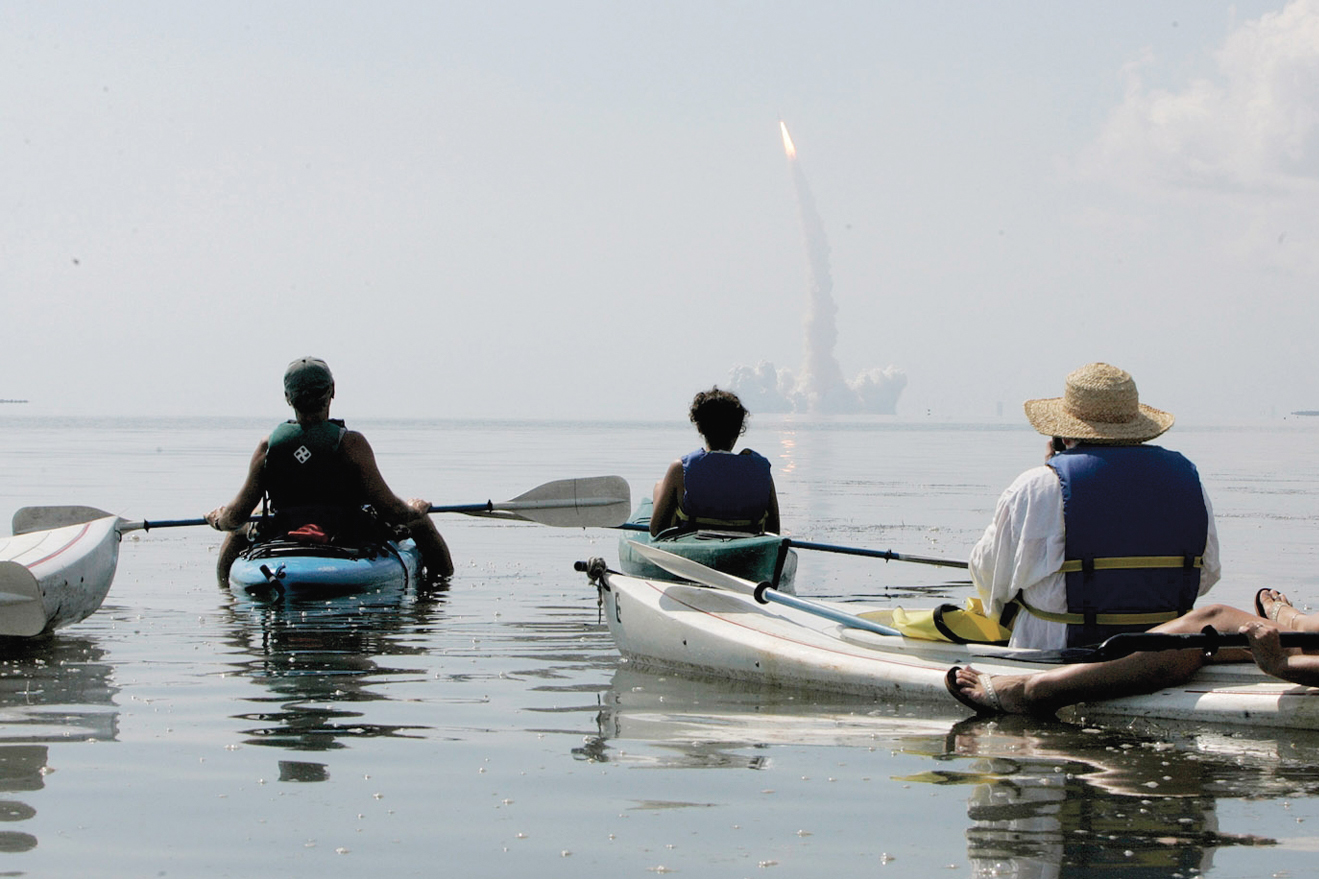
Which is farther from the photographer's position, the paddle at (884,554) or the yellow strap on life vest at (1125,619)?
the paddle at (884,554)

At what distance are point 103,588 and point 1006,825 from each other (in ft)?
21.8

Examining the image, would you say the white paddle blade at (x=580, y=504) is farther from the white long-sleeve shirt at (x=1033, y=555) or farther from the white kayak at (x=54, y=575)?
the white long-sleeve shirt at (x=1033, y=555)

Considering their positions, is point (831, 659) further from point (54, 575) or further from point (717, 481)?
point (54, 575)

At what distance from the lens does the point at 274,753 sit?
17.8 ft

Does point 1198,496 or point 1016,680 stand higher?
point 1198,496

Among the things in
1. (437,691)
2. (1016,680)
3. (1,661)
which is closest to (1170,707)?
(1016,680)

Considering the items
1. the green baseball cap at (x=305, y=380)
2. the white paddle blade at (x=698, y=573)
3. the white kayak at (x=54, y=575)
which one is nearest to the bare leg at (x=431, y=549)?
the green baseball cap at (x=305, y=380)

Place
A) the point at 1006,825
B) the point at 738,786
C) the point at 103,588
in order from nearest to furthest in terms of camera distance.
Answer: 1. the point at 1006,825
2. the point at 738,786
3. the point at 103,588

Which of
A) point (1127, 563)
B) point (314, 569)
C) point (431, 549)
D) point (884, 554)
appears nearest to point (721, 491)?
point (884, 554)

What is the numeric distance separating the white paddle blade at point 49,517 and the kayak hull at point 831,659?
469 cm

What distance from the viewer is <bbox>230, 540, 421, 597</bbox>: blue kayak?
9.69m

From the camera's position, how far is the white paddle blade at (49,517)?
1091 cm

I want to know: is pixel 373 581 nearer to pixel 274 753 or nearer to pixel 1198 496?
pixel 274 753

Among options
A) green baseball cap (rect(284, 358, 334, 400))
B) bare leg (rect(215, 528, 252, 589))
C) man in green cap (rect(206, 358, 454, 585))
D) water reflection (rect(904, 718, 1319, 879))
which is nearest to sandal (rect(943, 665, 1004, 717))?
water reflection (rect(904, 718, 1319, 879))
